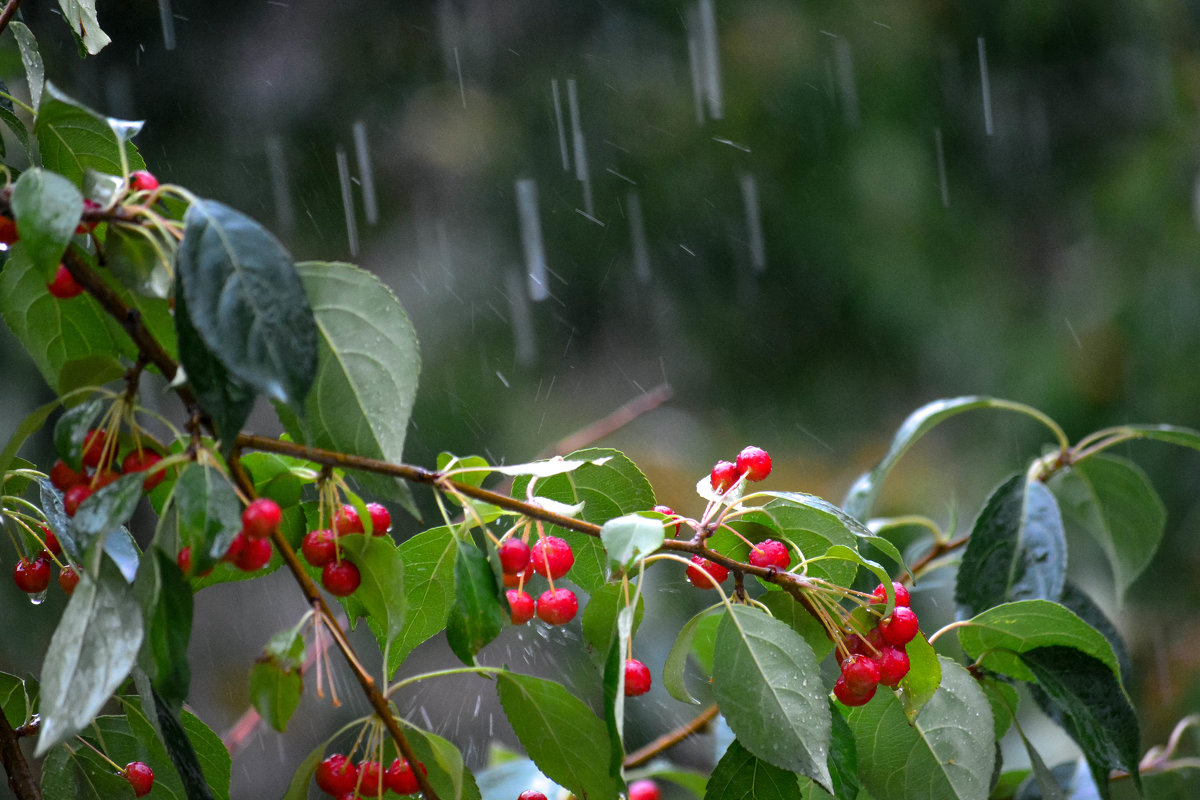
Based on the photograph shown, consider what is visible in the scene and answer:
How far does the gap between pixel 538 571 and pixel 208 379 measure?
18cm

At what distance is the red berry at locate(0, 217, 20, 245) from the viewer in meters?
0.39

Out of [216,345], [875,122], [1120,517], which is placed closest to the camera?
[216,345]

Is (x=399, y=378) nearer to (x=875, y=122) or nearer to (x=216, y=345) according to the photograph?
(x=216, y=345)

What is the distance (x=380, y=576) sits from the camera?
417mm

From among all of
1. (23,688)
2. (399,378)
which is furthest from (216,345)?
(23,688)

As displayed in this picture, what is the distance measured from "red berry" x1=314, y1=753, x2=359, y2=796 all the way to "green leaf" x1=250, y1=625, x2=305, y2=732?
9 cm

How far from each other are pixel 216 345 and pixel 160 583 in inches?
3.4

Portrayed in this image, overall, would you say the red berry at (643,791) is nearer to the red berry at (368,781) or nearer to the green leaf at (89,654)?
the red berry at (368,781)

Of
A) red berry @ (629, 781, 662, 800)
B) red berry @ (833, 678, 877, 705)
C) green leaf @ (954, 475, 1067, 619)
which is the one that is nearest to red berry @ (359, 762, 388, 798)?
red berry @ (833, 678, 877, 705)

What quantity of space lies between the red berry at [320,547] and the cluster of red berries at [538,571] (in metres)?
0.07

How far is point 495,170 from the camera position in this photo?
2256mm

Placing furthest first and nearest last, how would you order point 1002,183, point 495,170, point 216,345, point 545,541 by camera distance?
point 1002,183 < point 495,170 < point 545,541 < point 216,345

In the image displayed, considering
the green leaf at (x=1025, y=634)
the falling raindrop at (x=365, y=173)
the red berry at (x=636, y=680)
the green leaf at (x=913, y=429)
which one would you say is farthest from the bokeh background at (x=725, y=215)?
the red berry at (x=636, y=680)

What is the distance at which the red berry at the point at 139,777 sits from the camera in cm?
50
